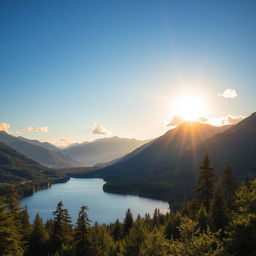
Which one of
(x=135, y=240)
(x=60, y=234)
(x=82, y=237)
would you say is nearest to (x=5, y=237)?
(x=82, y=237)

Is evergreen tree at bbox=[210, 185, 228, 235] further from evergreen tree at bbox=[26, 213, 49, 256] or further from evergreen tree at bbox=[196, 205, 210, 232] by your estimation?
evergreen tree at bbox=[26, 213, 49, 256]

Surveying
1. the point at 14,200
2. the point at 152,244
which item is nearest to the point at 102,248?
the point at 14,200

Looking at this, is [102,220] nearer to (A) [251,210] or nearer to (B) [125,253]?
(B) [125,253]

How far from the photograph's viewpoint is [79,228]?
5547 centimetres

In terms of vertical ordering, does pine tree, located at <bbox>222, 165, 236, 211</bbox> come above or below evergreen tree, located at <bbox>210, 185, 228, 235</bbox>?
above

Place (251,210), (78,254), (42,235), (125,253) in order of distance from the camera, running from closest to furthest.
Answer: (251,210) < (125,253) < (78,254) < (42,235)

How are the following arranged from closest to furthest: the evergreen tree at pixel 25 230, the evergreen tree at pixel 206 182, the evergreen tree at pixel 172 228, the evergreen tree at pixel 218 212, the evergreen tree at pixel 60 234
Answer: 1. the evergreen tree at pixel 218 212
2. the evergreen tree at pixel 206 182
3. the evergreen tree at pixel 60 234
4. the evergreen tree at pixel 172 228
5. the evergreen tree at pixel 25 230

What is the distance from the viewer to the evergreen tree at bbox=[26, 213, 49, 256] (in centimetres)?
6912

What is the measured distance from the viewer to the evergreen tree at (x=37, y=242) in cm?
6912

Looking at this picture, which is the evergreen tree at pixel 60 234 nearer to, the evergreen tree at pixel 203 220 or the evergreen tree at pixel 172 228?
the evergreen tree at pixel 172 228

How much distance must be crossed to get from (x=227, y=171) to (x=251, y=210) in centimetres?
3304

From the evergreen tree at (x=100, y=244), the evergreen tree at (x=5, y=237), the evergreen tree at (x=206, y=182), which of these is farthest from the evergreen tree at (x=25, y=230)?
the evergreen tree at (x=206, y=182)

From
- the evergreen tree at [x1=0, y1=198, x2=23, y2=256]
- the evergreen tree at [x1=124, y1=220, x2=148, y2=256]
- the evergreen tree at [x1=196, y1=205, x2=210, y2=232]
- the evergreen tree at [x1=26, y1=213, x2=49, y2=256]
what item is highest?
the evergreen tree at [x1=0, y1=198, x2=23, y2=256]

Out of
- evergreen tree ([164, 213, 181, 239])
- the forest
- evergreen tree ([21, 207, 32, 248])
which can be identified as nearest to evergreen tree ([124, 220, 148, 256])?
the forest
